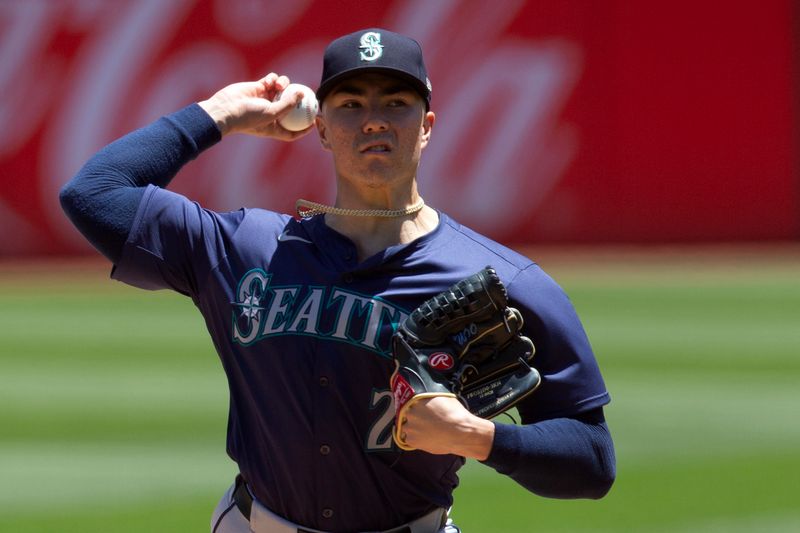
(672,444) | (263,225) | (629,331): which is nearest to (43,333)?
(629,331)

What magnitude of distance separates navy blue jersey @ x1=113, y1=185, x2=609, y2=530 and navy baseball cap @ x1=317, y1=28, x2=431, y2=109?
0.38 m

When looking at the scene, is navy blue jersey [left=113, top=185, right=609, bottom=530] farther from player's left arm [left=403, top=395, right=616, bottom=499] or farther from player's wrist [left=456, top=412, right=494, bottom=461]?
player's wrist [left=456, top=412, right=494, bottom=461]

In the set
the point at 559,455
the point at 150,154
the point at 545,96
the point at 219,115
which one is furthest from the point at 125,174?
the point at 545,96

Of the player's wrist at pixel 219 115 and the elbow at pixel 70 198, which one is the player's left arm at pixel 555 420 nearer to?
the player's wrist at pixel 219 115

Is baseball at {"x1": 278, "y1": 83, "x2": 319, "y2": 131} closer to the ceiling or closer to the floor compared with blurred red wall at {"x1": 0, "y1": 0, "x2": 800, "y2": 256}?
closer to the floor

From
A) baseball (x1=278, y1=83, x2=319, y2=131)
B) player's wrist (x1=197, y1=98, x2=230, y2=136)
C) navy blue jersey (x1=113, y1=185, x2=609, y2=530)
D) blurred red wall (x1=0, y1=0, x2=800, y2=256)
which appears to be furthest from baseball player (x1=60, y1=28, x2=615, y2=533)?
blurred red wall (x1=0, y1=0, x2=800, y2=256)

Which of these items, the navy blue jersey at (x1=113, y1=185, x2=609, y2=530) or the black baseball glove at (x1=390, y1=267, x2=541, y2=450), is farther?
the navy blue jersey at (x1=113, y1=185, x2=609, y2=530)

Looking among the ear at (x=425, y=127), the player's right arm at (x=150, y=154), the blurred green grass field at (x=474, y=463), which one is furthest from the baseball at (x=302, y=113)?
the blurred green grass field at (x=474, y=463)

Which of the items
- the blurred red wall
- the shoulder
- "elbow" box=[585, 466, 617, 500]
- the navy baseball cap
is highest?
the blurred red wall

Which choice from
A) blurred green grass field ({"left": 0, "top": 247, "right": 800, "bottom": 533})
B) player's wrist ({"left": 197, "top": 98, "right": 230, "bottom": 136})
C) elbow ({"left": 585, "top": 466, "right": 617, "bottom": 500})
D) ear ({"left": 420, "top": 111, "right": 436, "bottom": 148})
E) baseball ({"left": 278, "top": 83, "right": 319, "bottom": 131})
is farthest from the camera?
blurred green grass field ({"left": 0, "top": 247, "right": 800, "bottom": 533})

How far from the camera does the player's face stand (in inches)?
123

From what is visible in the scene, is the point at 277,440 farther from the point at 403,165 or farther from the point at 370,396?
the point at 403,165

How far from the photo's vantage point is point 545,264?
50.1ft

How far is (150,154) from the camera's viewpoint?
332 centimetres
